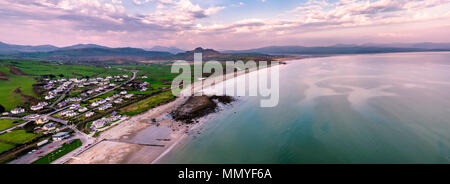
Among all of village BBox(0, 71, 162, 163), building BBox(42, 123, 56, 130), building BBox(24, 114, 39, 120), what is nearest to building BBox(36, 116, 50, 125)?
village BBox(0, 71, 162, 163)

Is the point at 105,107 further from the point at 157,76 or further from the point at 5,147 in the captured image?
the point at 157,76

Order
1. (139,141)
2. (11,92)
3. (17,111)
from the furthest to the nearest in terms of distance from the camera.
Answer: (11,92) → (17,111) → (139,141)

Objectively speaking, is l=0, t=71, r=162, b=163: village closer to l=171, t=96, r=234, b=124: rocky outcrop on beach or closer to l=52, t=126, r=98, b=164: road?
l=52, t=126, r=98, b=164: road

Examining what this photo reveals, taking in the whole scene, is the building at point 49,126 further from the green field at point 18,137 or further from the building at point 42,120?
the building at point 42,120

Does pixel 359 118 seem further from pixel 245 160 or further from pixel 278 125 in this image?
pixel 245 160

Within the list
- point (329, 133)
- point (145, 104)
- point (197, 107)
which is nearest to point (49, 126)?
point (145, 104)
